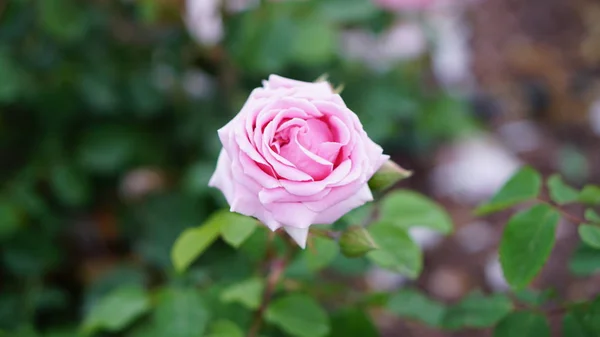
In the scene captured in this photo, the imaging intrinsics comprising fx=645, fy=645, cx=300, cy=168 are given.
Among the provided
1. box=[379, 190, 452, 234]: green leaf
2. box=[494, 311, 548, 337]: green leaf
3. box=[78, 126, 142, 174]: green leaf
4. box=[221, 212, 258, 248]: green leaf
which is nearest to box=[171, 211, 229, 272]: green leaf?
box=[221, 212, 258, 248]: green leaf

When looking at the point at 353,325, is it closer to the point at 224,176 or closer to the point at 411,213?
the point at 411,213

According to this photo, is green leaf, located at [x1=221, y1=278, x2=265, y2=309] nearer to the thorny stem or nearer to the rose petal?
the thorny stem

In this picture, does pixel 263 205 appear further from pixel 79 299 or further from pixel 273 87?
pixel 79 299

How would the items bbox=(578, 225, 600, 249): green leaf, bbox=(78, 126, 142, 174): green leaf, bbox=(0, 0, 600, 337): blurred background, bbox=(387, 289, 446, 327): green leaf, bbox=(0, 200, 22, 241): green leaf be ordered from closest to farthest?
bbox=(578, 225, 600, 249): green leaf, bbox=(387, 289, 446, 327): green leaf, bbox=(0, 200, 22, 241): green leaf, bbox=(0, 0, 600, 337): blurred background, bbox=(78, 126, 142, 174): green leaf

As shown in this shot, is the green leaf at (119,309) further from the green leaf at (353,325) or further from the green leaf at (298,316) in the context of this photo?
the green leaf at (353,325)

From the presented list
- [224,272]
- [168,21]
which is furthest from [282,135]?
[168,21]

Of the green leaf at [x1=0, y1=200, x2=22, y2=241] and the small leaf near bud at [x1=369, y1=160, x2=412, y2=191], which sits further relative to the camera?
the green leaf at [x1=0, y1=200, x2=22, y2=241]

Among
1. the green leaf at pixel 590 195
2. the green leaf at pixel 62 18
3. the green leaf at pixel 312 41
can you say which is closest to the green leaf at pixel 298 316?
the green leaf at pixel 590 195
